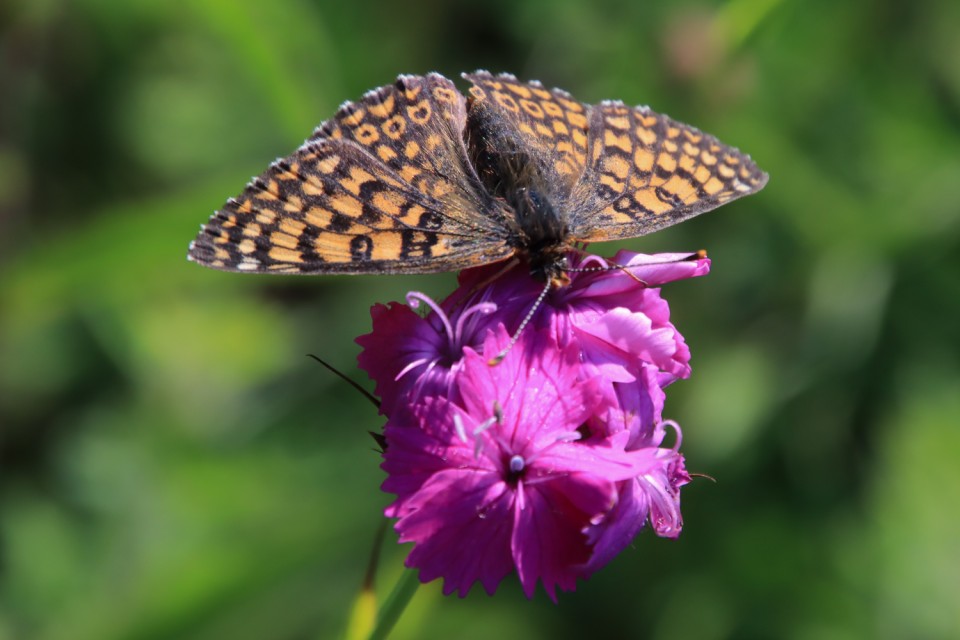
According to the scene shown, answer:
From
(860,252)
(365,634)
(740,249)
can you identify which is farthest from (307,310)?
(365,634)

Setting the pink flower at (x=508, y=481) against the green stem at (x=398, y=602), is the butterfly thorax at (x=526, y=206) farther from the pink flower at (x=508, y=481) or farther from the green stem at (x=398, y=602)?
the green stem at (x=398, y=602)

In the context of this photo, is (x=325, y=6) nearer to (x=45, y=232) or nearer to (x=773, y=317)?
(x=45, y=232)

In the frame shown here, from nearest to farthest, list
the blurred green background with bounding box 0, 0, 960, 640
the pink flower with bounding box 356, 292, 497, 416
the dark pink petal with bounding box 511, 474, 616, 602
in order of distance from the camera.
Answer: the dark pink petal with bounding box 511, 474, 616, 602
the pink flower with bounding box 356, 292, 497, 416
the blurred green background with bounding box 0, 0, 960, 640

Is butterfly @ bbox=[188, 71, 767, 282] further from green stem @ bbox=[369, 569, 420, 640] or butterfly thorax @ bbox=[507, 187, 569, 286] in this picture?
green stem @ bbox=[369, 569, 420, 640]

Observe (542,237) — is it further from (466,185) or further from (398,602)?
(398,602)

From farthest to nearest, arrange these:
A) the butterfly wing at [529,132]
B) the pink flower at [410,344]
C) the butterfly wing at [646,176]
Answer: the butterfly wing at [529,132], the butterfly wing at [646,176], the pink flower at [410,344]

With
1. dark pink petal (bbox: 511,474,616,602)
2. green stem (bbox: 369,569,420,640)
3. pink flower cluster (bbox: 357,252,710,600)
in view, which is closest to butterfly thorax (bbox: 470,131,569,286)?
pink flower cluster (bbox: 357,252,710,600)

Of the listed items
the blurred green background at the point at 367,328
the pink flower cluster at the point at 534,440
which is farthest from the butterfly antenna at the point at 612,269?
the blurred green background at the point at 367,328
